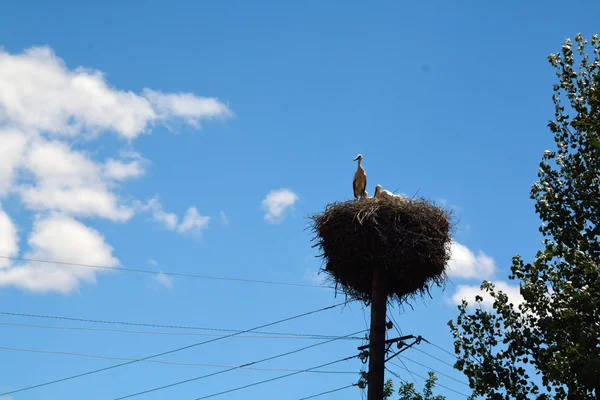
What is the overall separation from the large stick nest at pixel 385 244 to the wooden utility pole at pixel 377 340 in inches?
10.0

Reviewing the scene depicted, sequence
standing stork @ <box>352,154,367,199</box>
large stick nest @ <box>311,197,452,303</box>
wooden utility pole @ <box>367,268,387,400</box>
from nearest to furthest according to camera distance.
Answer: wooden utility pole @ <box>367,268,387,400</box>
large stick nest @ <box>311,197,452,303</box>
standing stork @ <box>352,154,367,199</box>

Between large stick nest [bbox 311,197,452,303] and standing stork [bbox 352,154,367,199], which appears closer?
large stick nest [bbox 311,197,452,303]

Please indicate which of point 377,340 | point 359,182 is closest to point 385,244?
point 377,340

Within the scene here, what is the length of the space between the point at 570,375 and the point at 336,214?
4.37m

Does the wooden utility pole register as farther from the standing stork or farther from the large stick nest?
the standing stork

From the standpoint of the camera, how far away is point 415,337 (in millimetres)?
13461

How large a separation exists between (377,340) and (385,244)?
5.63 feet

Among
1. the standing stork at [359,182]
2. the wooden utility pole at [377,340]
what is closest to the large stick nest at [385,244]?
the wooden utility pole at [377,340]

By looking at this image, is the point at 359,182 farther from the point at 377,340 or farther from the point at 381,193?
the point at 377,340

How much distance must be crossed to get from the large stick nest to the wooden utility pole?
255 millimetres

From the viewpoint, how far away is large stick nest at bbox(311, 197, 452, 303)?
570 inches

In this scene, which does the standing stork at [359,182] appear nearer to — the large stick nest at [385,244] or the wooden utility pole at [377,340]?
the large stick nest at [385,244]

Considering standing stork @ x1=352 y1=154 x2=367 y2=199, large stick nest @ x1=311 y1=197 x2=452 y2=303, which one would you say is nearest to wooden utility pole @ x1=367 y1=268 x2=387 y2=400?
large stick nest @ x1=311 y1=197 x2=452 y2=303

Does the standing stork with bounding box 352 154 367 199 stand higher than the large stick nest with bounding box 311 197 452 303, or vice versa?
the standing stork with bounding box 352 154 367 199
